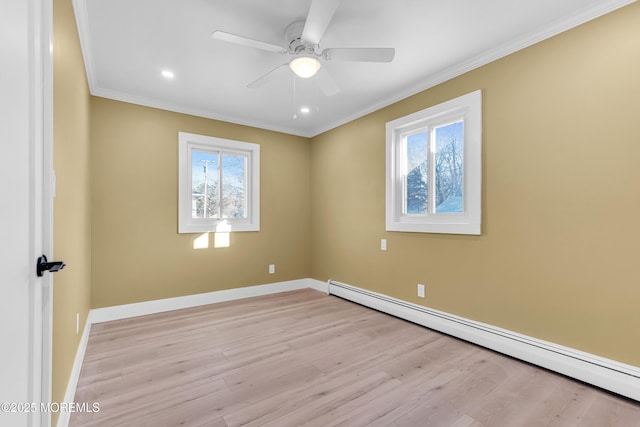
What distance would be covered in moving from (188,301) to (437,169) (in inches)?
132

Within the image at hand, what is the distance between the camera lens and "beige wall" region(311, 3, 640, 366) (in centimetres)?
190

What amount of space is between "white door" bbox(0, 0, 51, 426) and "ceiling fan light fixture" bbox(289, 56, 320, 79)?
1475mm

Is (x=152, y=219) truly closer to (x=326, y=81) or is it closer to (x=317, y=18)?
(x=326, y=81)

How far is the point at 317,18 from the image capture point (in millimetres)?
1761

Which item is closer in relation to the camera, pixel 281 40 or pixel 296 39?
pixel 296 39

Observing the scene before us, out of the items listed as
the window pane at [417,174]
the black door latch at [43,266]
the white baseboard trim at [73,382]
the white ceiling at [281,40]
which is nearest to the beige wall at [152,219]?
the white ceiling at [281,40]

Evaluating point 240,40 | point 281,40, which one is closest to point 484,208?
point 281,40

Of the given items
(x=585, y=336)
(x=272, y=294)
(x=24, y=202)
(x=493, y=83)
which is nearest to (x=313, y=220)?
(x=272, y=294)

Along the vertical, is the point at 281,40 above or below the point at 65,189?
above

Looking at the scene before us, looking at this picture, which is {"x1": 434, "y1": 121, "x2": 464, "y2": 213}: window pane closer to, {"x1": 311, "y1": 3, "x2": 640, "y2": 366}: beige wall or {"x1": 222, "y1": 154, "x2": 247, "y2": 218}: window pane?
{"x1": 311, "y1": 3, "x2": 640, "y2": 366}: beige wall

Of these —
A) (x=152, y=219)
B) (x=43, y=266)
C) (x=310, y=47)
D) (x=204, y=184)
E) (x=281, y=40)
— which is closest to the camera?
(x=43, y=266)

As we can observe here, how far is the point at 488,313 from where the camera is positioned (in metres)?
2.56

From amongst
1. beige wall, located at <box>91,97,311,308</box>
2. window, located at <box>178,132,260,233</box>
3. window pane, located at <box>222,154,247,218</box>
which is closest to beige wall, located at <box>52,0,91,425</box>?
beige wall, located at <box>91,97,311,308</box>

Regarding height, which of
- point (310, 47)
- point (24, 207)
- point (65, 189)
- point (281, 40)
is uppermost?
point (281, 40)
